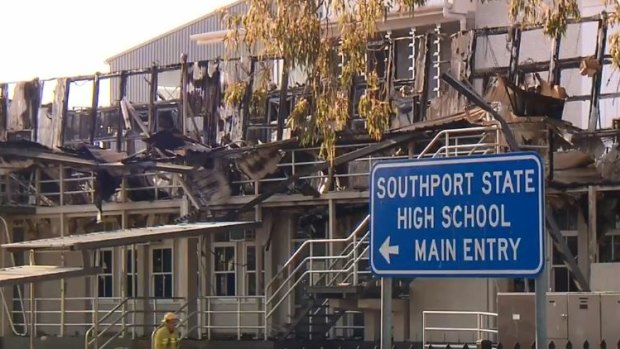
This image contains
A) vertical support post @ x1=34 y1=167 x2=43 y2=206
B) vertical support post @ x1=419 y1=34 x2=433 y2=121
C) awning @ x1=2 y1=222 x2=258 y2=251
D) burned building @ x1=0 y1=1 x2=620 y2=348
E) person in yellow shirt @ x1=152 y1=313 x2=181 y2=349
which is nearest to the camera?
person in yellow shirt @ x1=152 y1=313 x2=181 y2=349

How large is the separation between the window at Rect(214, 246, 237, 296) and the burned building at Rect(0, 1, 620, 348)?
0.12 feet

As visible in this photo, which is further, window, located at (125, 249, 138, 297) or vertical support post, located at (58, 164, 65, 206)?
window, located at (125, 249, 138, 297)

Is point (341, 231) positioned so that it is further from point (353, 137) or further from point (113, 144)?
point (113, 144)

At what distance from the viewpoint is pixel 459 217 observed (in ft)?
22.2

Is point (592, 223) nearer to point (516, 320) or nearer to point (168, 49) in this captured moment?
point (516, 320)

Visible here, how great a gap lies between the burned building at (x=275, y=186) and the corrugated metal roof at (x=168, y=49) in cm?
1420

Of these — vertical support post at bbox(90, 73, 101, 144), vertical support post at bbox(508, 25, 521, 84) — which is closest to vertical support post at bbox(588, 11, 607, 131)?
vertical support post at bbox(508, 25, 521, 84)

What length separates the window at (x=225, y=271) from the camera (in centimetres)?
2661

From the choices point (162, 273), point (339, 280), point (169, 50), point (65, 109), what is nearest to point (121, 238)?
point (339, 280)

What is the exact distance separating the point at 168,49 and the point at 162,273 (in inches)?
658

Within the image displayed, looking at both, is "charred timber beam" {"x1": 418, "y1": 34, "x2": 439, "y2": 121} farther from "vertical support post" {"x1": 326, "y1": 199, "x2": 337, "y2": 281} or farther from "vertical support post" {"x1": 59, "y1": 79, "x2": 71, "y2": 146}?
"vertical support post" {"x1": 59, "y1": 79, "x2": 71, "y2": 146}

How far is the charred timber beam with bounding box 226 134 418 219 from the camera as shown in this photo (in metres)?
21.8

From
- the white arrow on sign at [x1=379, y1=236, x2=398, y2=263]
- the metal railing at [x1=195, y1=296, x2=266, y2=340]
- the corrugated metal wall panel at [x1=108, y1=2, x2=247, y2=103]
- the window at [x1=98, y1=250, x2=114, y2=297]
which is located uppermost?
the corrugated metal wall panel at [x1=108, y1=2, x2=247, y2=103]

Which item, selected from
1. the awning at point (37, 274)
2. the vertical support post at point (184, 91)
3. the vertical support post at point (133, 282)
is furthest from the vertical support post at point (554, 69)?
the vertical support post at point (133, 282)
